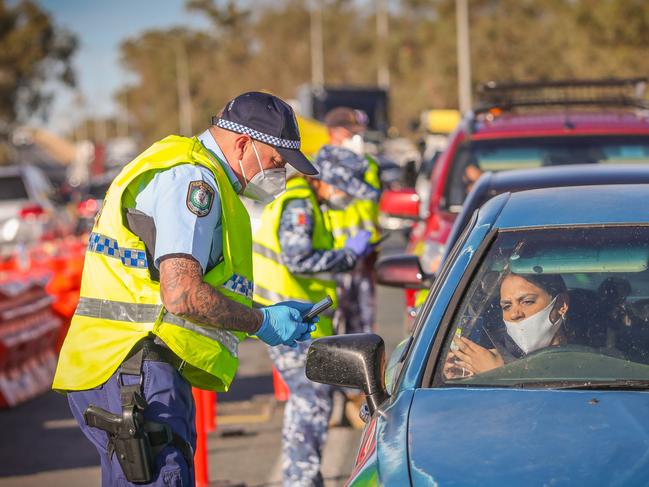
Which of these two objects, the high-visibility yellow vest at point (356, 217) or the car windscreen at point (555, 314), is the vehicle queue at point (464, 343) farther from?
the high-visibility yellow vest at point (356, 217)

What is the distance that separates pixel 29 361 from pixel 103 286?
737cm

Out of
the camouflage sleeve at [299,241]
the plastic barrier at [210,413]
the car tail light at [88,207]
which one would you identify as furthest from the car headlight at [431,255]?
the car tail light at [88,207]

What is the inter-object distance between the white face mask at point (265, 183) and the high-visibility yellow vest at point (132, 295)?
0.11 metres

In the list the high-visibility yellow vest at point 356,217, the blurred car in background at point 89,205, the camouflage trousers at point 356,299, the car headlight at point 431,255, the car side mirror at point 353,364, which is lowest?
the blurred car in background at point 89,205

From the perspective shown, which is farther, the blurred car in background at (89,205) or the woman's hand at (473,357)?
the blurred car in background at (89,205)

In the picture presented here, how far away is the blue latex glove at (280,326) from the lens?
4273 millimetres

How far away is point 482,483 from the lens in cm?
322

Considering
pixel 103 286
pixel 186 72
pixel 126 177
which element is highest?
pixel 126 177

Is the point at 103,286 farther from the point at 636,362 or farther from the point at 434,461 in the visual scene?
the point at 636,362

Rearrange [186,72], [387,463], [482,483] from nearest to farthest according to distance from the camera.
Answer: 1. [482,483]
2. [387,463]
3. [186,72]

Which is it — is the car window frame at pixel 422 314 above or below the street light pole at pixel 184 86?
above

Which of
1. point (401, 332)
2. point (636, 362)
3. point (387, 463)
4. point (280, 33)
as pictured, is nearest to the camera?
point (387, 463)

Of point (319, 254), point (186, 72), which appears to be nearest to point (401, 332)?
point (319, 254)

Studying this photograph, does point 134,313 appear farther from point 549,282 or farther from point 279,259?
point 279,259
